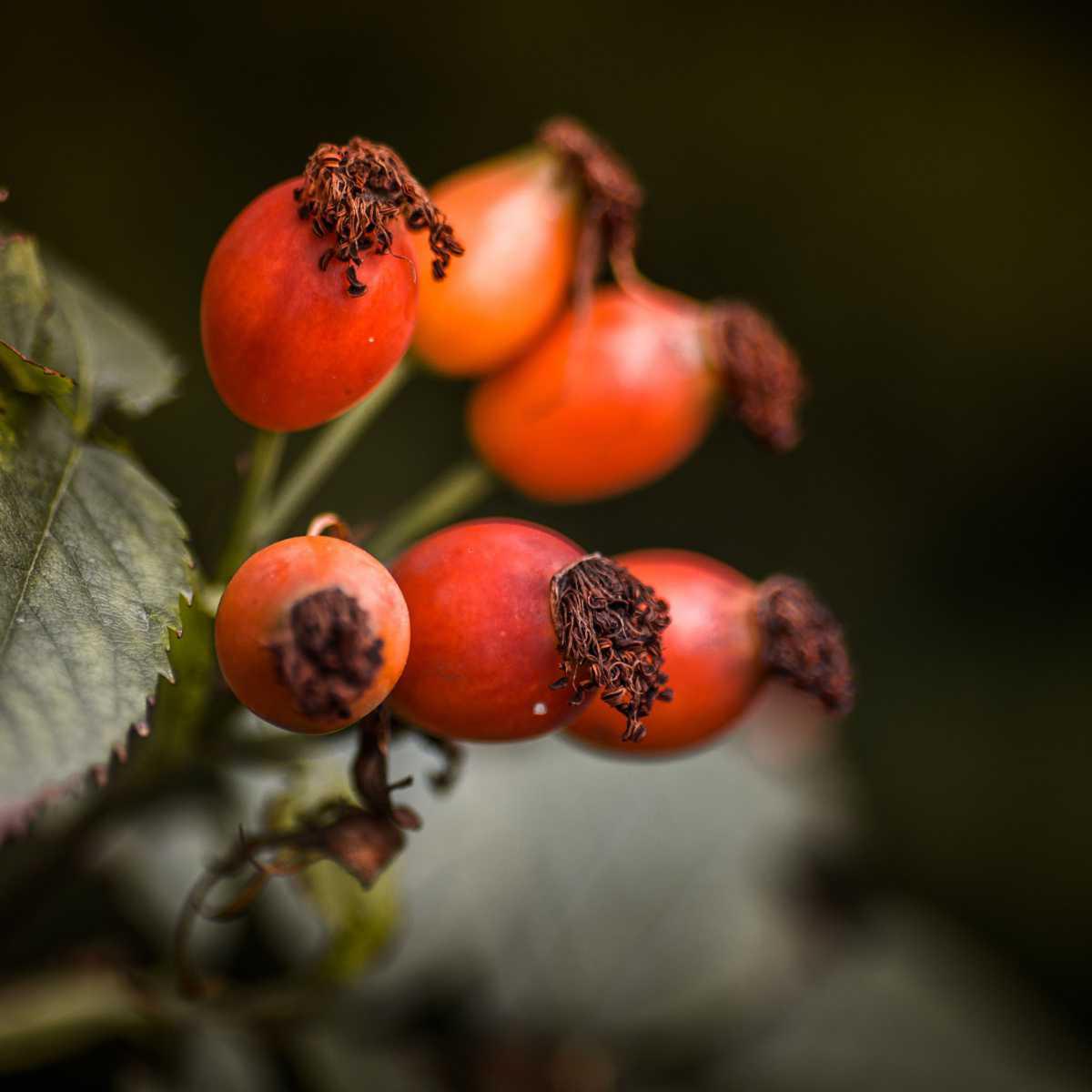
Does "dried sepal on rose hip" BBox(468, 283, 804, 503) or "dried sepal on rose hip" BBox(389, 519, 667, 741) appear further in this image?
"dried sepal on rose hip" BBox(468, 283, 804, 503)

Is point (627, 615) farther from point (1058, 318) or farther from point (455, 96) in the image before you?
point (1058, 318)

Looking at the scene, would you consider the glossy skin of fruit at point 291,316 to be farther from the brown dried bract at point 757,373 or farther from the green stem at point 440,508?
the brown dried bract at point 757,373

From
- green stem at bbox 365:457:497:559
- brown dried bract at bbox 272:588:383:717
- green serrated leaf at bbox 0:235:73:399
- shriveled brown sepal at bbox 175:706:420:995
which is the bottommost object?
shriveled brown sepal at bbox 175:706:420:995

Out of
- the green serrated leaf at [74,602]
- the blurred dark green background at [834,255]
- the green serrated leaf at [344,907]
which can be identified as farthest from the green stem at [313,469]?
the blurred dark green background at [834,255]

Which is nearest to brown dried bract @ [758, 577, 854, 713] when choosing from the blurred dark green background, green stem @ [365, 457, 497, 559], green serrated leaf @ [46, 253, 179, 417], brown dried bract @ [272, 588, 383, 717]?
green stem @ [365, 457, 497, 559]

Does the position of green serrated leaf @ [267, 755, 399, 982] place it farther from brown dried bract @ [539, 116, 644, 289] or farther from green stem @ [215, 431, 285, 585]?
brown dried bract @ [539, 116, 644, 289]

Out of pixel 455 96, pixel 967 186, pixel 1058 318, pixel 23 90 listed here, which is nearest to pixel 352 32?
pixel 455 96

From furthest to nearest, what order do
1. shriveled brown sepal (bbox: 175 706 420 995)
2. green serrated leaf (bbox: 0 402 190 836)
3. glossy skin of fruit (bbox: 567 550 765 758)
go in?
glossy skin of fruit (bbox: 567 550 765 758) < shriveled brown sepal (bbox: 175 706 420 995) < green serrated leaf (bbox: 0 402 190 836)
